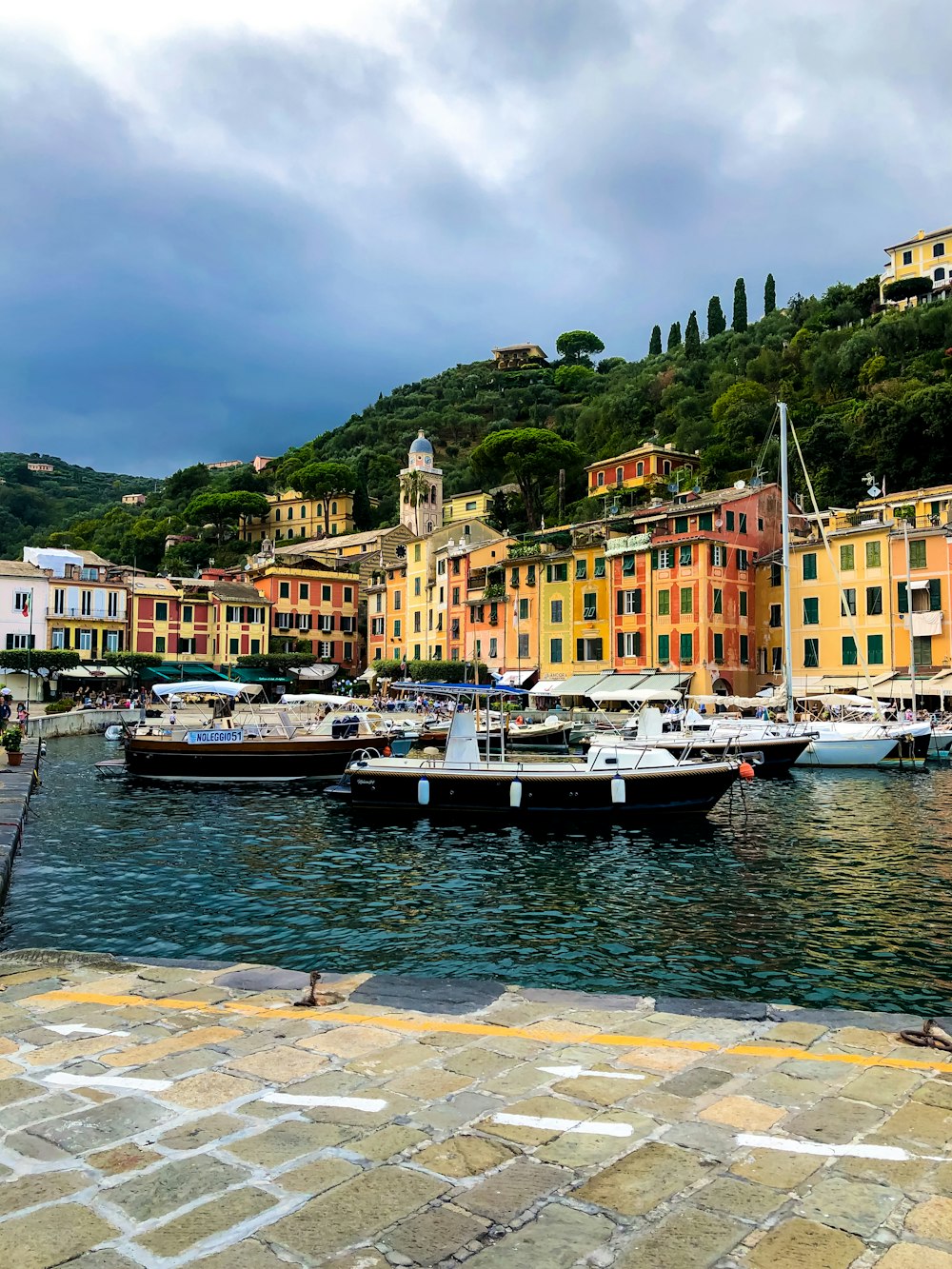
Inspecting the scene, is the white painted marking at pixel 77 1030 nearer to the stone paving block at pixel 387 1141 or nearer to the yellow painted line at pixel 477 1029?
the yellow painted line at pixel 477 1029

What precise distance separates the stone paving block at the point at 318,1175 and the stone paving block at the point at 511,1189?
0.63 m

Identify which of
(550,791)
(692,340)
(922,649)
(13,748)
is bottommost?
(550,791)

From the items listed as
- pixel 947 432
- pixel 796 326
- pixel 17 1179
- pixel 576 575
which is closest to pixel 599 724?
pixel 576 575

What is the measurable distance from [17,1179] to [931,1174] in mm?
4695

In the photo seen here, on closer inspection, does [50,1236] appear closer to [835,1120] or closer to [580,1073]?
[580,1073]

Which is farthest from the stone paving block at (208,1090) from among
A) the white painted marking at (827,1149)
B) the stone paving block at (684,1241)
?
the white painted marking at (827,1149)

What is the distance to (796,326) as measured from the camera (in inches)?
3920

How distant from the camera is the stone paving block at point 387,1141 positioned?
15.9 ft

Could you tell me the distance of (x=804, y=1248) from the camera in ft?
12.9

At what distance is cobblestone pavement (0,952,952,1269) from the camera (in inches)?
158

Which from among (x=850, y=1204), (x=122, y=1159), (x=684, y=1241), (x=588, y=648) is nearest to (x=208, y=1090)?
(x=122, y=1159)

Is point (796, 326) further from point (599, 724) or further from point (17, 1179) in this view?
point (17, 1179)

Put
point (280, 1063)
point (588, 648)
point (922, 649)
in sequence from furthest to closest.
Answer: point (588, 648) → point (922, 649) → point (280, 1063)

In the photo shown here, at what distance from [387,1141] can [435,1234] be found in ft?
3.24
